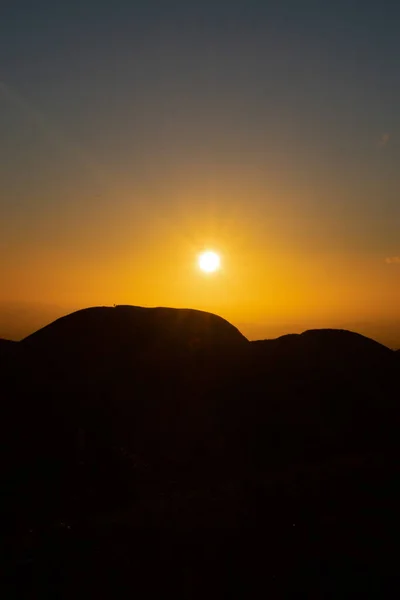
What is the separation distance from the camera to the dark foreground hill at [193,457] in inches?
555

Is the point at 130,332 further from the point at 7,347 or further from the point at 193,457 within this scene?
the point at 193,457

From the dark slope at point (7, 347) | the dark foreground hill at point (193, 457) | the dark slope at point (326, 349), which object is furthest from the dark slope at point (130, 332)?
the dark slope at point (326, 349)

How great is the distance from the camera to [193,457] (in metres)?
28.3

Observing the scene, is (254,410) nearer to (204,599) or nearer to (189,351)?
(189,351)

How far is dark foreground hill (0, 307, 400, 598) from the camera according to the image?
46.2ft

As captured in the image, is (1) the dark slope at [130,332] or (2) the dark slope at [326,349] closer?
(1) the dark slope at [130,332]

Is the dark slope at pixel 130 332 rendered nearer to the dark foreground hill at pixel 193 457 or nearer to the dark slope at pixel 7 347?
the dark foreground hill at pixel 193 457

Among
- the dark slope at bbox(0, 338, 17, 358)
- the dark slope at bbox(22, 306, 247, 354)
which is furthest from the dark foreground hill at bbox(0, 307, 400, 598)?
the dark slope at bbox(0, 338, 17, 358)

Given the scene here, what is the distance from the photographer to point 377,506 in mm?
18891

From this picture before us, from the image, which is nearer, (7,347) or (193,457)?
(193,457)

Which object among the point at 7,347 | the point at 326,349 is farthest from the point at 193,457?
the point at 326,349

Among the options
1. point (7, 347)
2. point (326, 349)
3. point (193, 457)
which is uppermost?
point (326, 349)

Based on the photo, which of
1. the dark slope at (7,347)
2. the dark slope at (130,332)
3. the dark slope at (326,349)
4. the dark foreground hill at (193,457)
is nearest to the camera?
the dark foreground hill at (193,457)

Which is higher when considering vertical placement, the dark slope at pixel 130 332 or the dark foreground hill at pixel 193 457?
the dark slope at pixel 130 332
